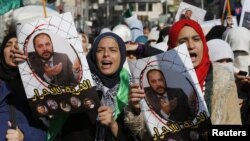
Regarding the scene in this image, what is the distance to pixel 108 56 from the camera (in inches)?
181

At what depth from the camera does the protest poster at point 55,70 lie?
4.48 meters

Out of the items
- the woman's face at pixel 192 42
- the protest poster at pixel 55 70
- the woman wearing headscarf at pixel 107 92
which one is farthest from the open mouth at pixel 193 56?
the protest poster at pixel 55 70

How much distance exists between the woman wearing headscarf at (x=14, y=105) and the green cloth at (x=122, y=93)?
0.54m

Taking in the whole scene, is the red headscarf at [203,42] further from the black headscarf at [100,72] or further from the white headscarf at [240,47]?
the white headscarf at [240,47]

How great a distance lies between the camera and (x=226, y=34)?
750cm

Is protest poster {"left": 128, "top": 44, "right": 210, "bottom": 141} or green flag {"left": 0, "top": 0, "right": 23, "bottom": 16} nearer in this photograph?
protest poster {"left": 128, "top": 44, "right": 210, "bottom": 141}

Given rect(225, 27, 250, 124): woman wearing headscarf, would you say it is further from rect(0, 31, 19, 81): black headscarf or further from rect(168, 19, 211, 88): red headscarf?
rect(0, 31, 19, 81): black headscarf

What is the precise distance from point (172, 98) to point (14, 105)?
112cm

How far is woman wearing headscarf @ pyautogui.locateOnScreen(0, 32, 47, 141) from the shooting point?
4594 millimetres

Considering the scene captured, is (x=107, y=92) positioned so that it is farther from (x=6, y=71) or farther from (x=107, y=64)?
(x=6, y=71)

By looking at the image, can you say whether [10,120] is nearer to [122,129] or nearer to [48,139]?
[48,139]

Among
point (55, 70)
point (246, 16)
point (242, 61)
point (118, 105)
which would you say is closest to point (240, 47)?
point (242, 61)

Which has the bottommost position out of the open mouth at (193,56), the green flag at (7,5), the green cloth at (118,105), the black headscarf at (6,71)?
the green cloth at (118,105)

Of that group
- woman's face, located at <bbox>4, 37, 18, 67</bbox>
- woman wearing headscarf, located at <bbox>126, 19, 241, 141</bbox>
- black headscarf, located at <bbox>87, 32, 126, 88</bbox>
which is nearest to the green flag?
woman's face, located at <bbox>4, 37, 18, 67</bbox>
